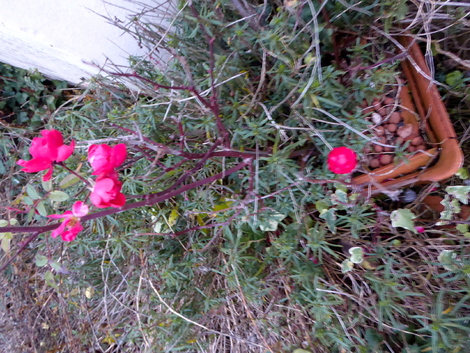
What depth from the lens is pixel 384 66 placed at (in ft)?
3.76

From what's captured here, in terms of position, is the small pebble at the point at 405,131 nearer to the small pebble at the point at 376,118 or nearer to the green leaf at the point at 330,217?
the small pebble at the point at 376,118

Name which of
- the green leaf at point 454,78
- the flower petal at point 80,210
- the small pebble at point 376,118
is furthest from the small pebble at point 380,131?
the flower petal at point 80,210

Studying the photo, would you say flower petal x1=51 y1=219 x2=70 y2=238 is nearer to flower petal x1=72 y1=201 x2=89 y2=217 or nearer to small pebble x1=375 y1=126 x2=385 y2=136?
flower petal x1=72 y1=201 x2=89 y2=217

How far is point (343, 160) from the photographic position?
0.95m

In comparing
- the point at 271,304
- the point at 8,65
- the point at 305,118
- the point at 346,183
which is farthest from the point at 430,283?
the point at 8,65

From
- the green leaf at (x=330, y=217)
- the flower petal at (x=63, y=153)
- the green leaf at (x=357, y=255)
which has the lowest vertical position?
the flower petal at (x=63, y=153)

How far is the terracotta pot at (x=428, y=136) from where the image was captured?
1059 millimetres

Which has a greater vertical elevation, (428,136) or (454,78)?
(454,78)

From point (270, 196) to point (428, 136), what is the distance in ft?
1.89

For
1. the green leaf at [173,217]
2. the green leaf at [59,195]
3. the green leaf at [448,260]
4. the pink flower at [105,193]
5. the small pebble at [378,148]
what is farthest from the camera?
the green leaf at [173,217]

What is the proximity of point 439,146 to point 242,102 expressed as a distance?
0.69 metres

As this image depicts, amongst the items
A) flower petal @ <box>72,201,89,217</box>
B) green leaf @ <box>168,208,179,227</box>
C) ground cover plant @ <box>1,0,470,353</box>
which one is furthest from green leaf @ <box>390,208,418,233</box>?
flower petal @ <box>72,201,89,217</box>

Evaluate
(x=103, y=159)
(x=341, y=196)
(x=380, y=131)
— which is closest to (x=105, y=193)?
(x=103, y=159)

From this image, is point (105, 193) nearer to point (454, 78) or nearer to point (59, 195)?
point (59, 195)
